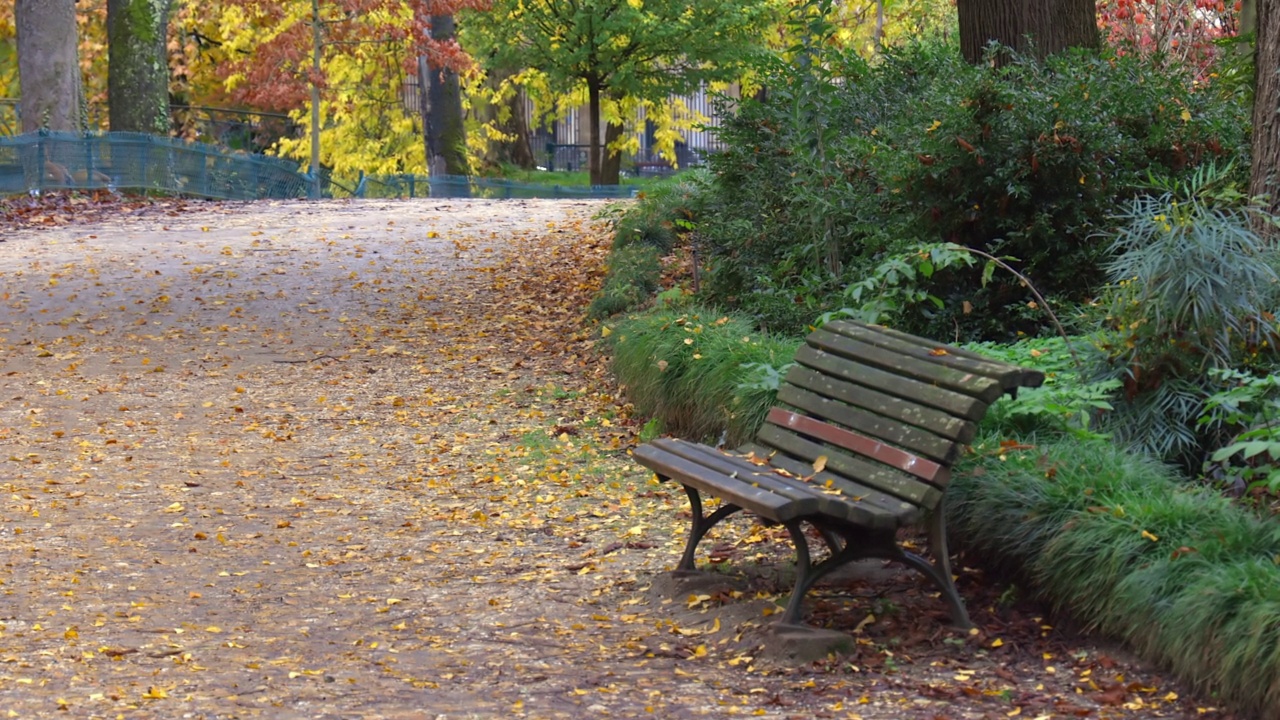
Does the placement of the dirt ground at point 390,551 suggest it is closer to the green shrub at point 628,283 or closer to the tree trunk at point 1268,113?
the green shrub at point 628,283

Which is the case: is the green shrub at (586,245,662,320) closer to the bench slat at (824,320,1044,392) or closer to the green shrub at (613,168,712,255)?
the green shrub at (613,168,712,255)

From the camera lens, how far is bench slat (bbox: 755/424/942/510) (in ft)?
15.9

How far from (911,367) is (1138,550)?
40.4 inches

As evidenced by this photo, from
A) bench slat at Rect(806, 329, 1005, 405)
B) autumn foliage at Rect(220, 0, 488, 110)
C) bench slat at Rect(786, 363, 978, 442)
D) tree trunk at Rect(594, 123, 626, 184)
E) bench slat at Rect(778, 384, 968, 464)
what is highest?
autumn foliage at Rect(220, 0, 488, 110)

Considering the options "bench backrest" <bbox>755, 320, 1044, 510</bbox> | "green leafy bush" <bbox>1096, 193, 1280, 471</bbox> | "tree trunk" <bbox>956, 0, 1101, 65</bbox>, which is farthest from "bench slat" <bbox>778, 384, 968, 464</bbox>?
"tree trunk" <bbox>956, 0, 1101, 65</bbox>

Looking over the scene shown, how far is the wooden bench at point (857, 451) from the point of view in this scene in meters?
4.82

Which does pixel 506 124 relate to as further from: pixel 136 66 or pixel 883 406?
pixel 883 406

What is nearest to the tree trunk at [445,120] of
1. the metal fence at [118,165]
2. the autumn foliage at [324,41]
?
the autumn foliage at [324,41]

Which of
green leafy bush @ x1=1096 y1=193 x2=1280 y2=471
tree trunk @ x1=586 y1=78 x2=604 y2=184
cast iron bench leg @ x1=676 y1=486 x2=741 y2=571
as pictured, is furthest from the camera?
tree trunk @ x1=586 y1=78 x2=604 y2=184

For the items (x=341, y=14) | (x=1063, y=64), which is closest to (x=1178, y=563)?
(x=1063, y=64)

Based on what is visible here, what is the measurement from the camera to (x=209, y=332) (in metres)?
11.4

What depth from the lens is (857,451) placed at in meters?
5.20

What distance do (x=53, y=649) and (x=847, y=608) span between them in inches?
109

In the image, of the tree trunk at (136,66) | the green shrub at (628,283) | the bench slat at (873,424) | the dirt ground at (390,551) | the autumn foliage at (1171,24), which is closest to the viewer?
the dirt ground at (390,551)
